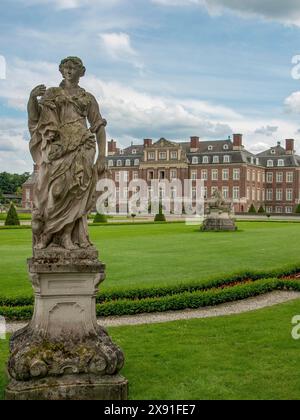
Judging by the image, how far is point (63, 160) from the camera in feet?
18.9

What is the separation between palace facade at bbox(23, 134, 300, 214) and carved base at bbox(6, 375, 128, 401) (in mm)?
79046

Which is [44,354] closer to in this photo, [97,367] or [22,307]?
[97,367]

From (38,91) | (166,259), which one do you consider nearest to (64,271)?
(38,91)

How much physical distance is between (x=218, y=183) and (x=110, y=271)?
2889 inches

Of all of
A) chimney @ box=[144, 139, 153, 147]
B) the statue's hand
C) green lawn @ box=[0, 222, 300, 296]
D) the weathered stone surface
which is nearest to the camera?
the statue's hand

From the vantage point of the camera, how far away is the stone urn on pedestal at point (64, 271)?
18.3ft

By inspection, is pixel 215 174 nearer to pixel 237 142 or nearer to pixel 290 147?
pixel 237 142

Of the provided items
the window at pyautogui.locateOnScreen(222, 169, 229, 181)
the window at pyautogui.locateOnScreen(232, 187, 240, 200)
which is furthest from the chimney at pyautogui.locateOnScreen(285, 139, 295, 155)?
the window at pyautogui.locateOnScreen(222, 169, 229, 181)

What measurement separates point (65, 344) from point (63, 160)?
192 centimetres

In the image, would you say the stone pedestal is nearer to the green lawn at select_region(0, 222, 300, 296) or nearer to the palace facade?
the green lawn at select_region(0, 222, 300, 296)

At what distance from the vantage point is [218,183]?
86938mm

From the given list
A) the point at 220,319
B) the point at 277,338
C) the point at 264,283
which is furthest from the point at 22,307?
the point at 264,283

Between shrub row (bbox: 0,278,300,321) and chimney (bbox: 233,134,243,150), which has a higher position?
chimney (bbox: 233,134,243,150)

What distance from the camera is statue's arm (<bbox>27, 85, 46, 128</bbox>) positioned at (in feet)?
19.3
